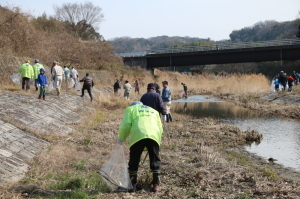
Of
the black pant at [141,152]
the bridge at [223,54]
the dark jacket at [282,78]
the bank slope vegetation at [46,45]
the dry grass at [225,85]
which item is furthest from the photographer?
the bridge at [223,54]

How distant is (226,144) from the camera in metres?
13.3

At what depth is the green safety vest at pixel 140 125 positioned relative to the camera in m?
6.49

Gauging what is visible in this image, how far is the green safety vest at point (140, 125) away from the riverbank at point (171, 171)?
1001mm

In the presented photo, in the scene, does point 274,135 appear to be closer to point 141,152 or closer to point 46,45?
point 141,152

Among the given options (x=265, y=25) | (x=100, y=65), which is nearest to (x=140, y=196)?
(x=100, y=65)

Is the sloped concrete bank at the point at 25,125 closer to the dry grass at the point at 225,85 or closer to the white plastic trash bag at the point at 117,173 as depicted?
the white plastic trash bag at the point at 117,173

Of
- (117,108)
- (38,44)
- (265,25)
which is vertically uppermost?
(265,25)

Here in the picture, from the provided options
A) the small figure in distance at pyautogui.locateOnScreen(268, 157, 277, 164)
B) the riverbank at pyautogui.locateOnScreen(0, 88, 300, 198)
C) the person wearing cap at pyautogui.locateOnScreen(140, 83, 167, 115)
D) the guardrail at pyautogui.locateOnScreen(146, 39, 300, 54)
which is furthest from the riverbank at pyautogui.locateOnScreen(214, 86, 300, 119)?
the guardrail at pyautogui.locateOnScreen(146, 39, 300, 54)

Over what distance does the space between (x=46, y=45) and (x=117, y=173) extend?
91.0 feet

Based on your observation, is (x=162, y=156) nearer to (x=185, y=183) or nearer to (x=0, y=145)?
(x=185, y=183)

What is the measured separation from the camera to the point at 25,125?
11.5 m

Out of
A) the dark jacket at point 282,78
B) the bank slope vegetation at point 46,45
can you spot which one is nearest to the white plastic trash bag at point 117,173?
the bank slope vegetation at point 46,45

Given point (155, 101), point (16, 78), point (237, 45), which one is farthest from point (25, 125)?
point (237, 45)

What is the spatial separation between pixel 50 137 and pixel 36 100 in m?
5.59
